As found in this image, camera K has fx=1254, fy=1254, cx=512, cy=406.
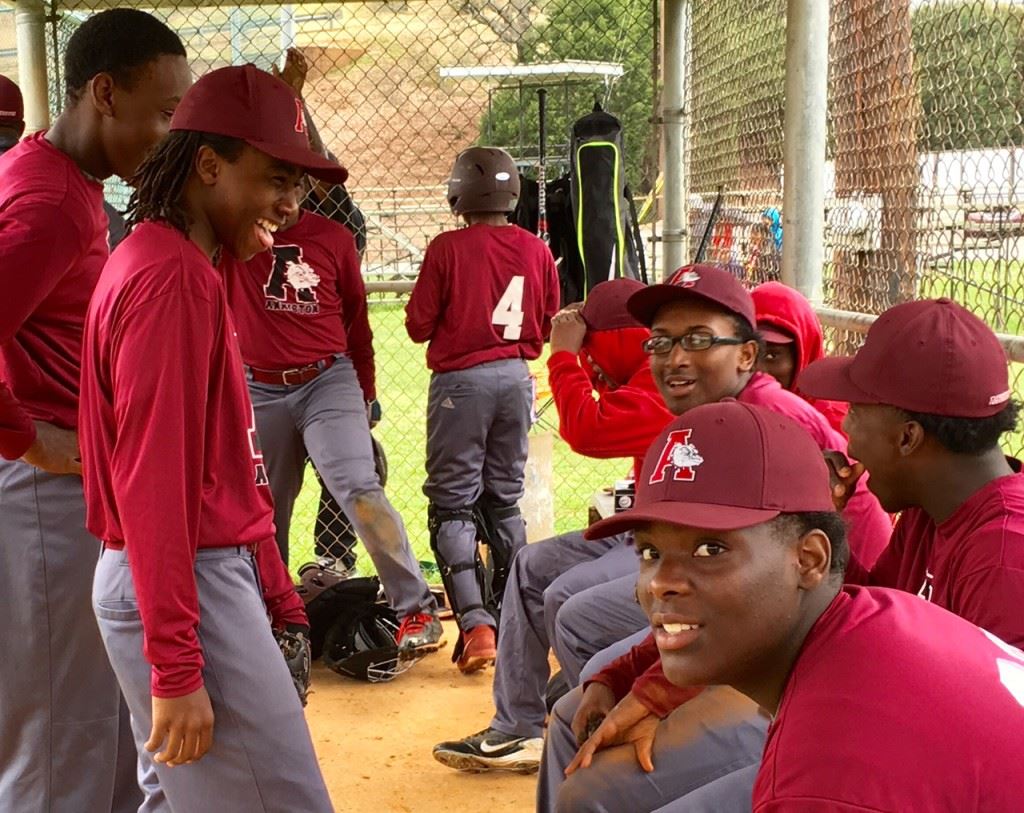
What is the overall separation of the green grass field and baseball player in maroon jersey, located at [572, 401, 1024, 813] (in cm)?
461

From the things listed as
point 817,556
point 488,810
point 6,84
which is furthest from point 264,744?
point 6,84

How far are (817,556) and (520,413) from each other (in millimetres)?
3653

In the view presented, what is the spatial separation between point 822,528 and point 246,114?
48.0 inches

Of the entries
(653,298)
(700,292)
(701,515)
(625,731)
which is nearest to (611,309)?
(653,298)

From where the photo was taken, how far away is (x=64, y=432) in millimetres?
2568

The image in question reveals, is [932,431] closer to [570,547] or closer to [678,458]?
[678,458]

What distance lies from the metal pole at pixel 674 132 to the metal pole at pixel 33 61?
8.43 feet

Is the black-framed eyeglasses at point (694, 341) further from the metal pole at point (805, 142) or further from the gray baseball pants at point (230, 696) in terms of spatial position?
the gray baseball pants at point (230, 696)

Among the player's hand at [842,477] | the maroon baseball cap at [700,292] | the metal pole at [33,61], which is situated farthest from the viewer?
the metal pole at [33,61]

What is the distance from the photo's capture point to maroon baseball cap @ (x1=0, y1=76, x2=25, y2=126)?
13.7ft

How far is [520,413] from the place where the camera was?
17.3ft

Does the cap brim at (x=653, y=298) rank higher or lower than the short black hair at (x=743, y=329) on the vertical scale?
higher

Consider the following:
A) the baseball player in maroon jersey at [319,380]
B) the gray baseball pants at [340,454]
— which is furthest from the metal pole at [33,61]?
the gray baseball pants at [340,454]

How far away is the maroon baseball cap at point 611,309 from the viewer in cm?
380
